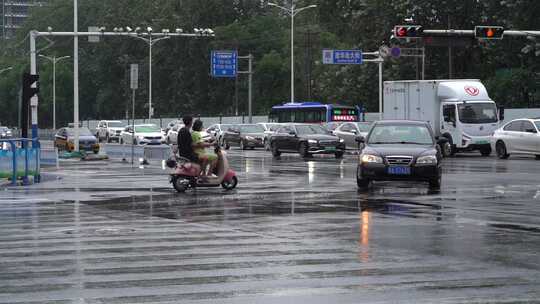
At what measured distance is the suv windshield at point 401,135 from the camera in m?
22.6

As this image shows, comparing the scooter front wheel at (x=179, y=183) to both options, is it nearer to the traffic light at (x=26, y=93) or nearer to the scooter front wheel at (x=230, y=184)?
the scooter front wheel at (x=230, y=184)

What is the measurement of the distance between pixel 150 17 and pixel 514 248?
349 feet

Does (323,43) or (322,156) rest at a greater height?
(323,43)

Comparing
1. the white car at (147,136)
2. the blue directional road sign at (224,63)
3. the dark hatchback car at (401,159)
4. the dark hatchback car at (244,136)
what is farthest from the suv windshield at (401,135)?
the blue directional road sign at (224,63)

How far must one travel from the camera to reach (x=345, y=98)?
73938 millimetres

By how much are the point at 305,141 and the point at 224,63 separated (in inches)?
1391

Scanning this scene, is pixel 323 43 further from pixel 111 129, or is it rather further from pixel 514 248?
pixel 514 248

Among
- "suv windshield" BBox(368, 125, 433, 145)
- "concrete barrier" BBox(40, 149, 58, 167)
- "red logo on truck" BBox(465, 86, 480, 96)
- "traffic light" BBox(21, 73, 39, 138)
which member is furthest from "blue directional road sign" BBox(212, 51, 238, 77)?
"suv windshield" BBox(368, 125, 433, 145)

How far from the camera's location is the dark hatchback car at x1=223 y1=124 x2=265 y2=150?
56656 millimetres

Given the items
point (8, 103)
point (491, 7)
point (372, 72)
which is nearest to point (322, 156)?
point (491, 7)

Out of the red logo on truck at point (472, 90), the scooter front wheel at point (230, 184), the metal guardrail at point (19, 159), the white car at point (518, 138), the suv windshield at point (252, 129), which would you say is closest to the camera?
the scooter front wheel at point (230, 184)

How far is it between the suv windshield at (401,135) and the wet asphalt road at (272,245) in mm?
1046

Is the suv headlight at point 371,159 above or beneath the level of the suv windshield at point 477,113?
beneath

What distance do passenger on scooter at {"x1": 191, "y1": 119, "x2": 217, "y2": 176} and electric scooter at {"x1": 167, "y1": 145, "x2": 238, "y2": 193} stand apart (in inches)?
4.9
